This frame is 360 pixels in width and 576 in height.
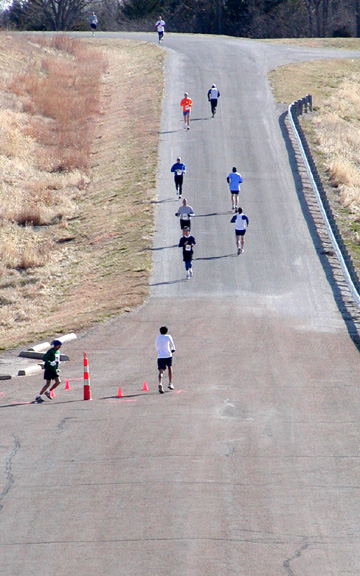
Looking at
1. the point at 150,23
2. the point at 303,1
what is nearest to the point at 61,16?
the point at 150,23

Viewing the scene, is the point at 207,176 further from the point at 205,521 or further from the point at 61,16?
the point at 61,16

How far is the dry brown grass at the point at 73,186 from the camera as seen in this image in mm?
25109

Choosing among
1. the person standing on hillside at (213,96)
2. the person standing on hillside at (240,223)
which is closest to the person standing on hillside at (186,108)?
the person standing on hillside at (213,96)

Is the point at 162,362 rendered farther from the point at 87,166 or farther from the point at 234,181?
the point at 87,166

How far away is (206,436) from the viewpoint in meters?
13.3

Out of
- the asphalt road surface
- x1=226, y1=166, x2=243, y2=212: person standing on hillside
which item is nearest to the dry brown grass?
the asphalt road surface

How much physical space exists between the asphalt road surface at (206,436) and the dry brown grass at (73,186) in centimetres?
147

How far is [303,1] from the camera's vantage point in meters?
85.2

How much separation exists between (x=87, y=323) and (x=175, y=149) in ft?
60.3

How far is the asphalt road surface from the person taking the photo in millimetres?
9484

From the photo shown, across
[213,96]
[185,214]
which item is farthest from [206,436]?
[213,96]

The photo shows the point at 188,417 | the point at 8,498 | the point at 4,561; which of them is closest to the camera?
the point at 4,561

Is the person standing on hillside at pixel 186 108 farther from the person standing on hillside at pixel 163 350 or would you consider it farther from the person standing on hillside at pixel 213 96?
the person standing on hillside at pixel 163 350

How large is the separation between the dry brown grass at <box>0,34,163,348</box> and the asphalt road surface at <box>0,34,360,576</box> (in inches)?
57.9
